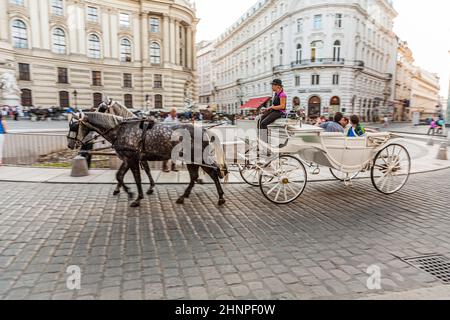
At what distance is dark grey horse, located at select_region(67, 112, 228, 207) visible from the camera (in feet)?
19.2

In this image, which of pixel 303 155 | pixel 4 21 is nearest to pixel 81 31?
pixel 4 21

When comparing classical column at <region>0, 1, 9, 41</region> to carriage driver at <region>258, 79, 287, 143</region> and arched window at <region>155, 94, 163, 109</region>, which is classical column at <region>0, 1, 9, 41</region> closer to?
arched window at <region>155, 94, 163, 109</region>

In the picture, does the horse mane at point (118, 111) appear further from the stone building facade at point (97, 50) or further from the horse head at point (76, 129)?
the stone building facade at point (97, 50)

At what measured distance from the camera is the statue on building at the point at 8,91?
3156cm

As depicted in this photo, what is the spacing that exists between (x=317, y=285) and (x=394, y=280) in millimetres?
941

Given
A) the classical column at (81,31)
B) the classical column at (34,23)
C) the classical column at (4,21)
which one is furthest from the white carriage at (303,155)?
the classical column at (81,31)

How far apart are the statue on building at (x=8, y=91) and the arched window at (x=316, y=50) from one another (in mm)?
41756

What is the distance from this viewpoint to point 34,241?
4246mm

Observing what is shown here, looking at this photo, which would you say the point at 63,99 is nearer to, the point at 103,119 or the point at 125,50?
the point at 125,50

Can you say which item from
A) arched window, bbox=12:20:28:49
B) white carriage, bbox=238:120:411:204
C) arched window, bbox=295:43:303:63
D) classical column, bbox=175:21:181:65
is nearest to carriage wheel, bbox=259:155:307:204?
white carriage, bbox=238:120:411:204

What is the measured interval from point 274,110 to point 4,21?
1709 inches

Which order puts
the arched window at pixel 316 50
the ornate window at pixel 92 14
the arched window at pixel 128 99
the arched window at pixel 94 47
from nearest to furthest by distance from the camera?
1. the ornate window at pixel 92 14
2. the arched window at pixel 94 47
3. the arched window at pixel 316 50
4. the arched window at pixel 128 99

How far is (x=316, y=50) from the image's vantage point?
46.8 m
